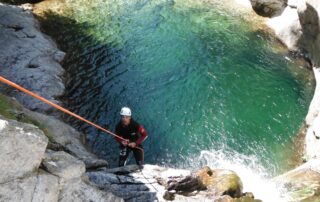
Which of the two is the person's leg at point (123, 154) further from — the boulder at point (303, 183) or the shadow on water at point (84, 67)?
the boulder at point (303, 183)

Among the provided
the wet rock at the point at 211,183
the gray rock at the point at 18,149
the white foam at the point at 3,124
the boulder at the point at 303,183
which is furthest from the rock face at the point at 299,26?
the white foam at the point at 3,124

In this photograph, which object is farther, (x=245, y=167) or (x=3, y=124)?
(x=245, y=167)

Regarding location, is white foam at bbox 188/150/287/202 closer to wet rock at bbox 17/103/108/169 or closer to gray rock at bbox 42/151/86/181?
wet rock at bbox 17/103/108/169

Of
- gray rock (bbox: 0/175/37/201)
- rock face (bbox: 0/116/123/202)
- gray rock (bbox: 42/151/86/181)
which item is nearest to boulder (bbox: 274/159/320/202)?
→ rock face (bbox: 0/116/123/202)

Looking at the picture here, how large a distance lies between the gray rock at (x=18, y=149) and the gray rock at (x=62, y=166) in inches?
20.1

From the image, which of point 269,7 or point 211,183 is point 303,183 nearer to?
point 211,183

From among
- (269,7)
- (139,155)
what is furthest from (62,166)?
(269,7)

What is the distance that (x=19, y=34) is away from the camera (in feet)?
76.1

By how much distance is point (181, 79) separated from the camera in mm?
22328

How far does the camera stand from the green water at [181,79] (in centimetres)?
1831

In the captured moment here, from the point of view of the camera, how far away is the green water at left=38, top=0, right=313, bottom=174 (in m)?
18.3

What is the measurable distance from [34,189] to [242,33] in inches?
880

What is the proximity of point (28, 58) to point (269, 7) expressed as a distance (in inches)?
708

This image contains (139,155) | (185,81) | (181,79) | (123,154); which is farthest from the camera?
(181,79)
